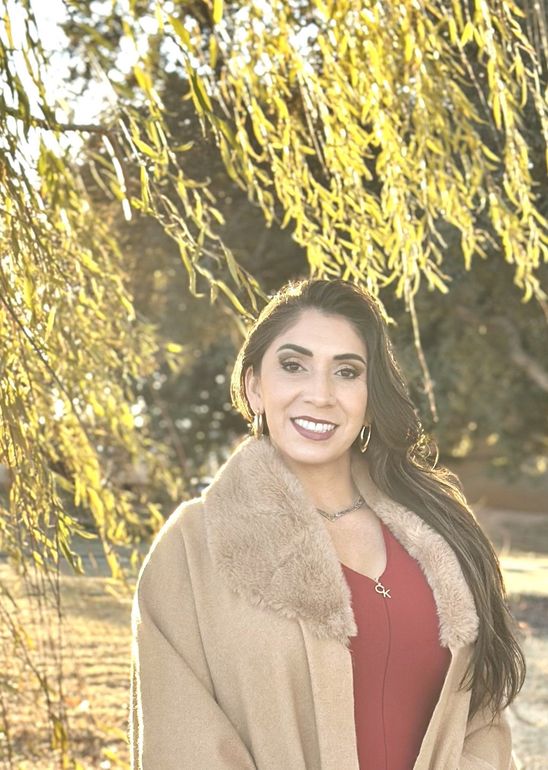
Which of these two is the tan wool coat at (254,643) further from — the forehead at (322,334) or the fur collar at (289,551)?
the forehead at (322,334)

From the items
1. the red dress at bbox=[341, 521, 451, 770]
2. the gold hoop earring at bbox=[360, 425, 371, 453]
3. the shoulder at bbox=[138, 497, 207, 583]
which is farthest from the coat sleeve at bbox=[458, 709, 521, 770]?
the shoulder at bbox=[138, 497, 207, 583]

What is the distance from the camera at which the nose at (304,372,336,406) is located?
2.62m

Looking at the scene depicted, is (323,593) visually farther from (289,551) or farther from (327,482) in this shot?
(327,482)

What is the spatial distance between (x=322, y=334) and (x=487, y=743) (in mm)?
928

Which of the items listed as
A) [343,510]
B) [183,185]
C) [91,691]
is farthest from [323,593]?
[91,691]

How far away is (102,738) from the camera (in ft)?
19.6

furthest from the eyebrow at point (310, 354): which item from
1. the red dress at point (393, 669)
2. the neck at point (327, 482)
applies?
the red dress at point (393, 669)

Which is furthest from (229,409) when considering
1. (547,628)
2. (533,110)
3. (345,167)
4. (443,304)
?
(345,167)

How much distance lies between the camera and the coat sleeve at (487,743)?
267 centimetres

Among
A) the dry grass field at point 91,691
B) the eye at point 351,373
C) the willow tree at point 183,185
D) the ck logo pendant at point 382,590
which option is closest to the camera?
the willow tree at point 183,185

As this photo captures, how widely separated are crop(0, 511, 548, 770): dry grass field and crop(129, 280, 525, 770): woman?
2.36 feet

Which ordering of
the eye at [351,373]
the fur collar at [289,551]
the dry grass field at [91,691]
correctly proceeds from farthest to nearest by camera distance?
1. the dry grass field at [91,691]
2. the eye at [351,373]
3. the fur collar at [289,551]

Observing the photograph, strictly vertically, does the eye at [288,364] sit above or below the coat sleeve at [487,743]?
above

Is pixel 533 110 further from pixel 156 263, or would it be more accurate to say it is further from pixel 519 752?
pixel 519 752
